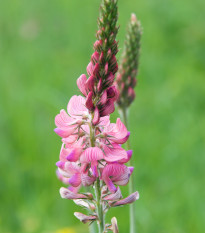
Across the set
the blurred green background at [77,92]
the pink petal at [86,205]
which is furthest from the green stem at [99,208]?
the blurred green background at [77,92]

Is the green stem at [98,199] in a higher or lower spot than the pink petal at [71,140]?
lower

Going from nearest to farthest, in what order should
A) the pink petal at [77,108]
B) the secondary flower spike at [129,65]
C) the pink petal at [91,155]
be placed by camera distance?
the pink petal at [91,155] → the pink petal at [77,108] → the secondary flower spike at [129,65]

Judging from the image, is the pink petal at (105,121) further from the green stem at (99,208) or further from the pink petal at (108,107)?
the green stem at (99,208)

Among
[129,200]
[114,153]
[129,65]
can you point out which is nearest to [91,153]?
[114,153]

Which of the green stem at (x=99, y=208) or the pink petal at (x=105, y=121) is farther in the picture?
the pink petal at (x=105, y=121)

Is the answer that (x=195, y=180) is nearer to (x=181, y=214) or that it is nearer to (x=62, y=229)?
(x=181, y=214)

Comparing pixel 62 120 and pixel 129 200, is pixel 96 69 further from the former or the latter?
pixel 129 200
